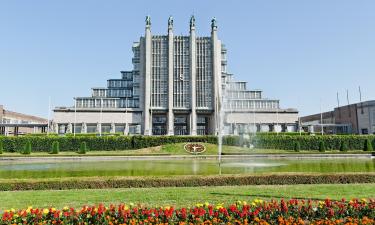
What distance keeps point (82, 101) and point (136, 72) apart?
17417mm

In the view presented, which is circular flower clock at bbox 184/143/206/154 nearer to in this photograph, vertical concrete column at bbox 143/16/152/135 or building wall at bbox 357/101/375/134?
vertical concrete column at bbox 143/16/152/135

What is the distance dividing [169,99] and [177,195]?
7048cm

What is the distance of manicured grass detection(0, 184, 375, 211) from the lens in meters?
10.1

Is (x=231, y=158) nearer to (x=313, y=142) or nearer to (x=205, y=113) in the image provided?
(x=313, y=142)

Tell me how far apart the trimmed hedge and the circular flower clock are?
277cm

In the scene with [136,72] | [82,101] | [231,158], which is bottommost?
[231,158]

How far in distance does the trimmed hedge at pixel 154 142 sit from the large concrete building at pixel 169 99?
32.2m

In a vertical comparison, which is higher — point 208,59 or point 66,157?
point 208,59

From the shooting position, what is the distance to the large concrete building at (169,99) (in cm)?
8169

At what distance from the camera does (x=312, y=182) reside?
13.9 meters

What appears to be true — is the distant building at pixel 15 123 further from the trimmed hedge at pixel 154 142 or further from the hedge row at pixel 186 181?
the hedge row at pixel 186 181

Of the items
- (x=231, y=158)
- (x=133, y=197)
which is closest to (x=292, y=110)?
(x=231, y=158)

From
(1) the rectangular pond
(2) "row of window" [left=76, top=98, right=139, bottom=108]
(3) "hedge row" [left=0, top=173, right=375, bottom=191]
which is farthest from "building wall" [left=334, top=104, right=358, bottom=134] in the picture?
(3) "hedge row" [left=0, top=173, right=375, bottom=191]

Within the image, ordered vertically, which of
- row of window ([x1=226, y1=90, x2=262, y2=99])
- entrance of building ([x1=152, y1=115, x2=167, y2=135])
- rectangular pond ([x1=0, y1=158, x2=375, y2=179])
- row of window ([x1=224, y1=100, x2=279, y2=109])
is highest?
row of window ([x1=226, y1=90, x2=262, y2=99])
